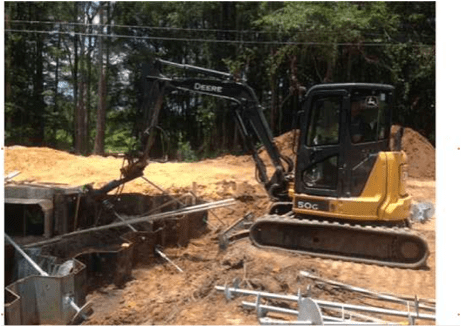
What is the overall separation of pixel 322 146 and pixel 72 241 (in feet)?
13.6

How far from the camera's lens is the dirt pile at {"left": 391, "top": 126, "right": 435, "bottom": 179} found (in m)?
17.5

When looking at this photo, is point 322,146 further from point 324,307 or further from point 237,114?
point 324,307

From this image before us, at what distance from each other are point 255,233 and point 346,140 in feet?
6.43

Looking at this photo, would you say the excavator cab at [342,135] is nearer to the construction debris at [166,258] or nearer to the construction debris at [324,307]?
the construction debris at [166,258]

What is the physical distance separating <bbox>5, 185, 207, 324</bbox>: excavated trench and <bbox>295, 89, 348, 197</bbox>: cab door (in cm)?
275

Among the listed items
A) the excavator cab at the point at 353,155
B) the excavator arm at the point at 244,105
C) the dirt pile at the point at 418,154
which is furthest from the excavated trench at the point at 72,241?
the dirt pile at the point at 418,154

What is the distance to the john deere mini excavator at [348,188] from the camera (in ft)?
→ 22.7

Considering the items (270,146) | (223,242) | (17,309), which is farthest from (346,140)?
(17,309)

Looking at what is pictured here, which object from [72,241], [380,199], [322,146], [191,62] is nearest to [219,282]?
[322,146]

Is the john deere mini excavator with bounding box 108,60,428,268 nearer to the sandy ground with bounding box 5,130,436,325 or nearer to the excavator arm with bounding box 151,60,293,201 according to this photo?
the sandy ground with bounding box 5,130,436,325

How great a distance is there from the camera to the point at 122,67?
26906mm

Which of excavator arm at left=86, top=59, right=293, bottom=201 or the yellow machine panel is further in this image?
excavator arm at left=86, top=59, right=293, bottom=201

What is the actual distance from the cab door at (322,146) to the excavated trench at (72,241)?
275cm

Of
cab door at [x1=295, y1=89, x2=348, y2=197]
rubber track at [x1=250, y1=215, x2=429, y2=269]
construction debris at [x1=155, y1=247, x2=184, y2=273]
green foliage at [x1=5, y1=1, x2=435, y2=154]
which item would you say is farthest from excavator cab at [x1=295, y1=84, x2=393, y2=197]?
green foliage at [x1=5, y1=1, x2=435, y2=154]
